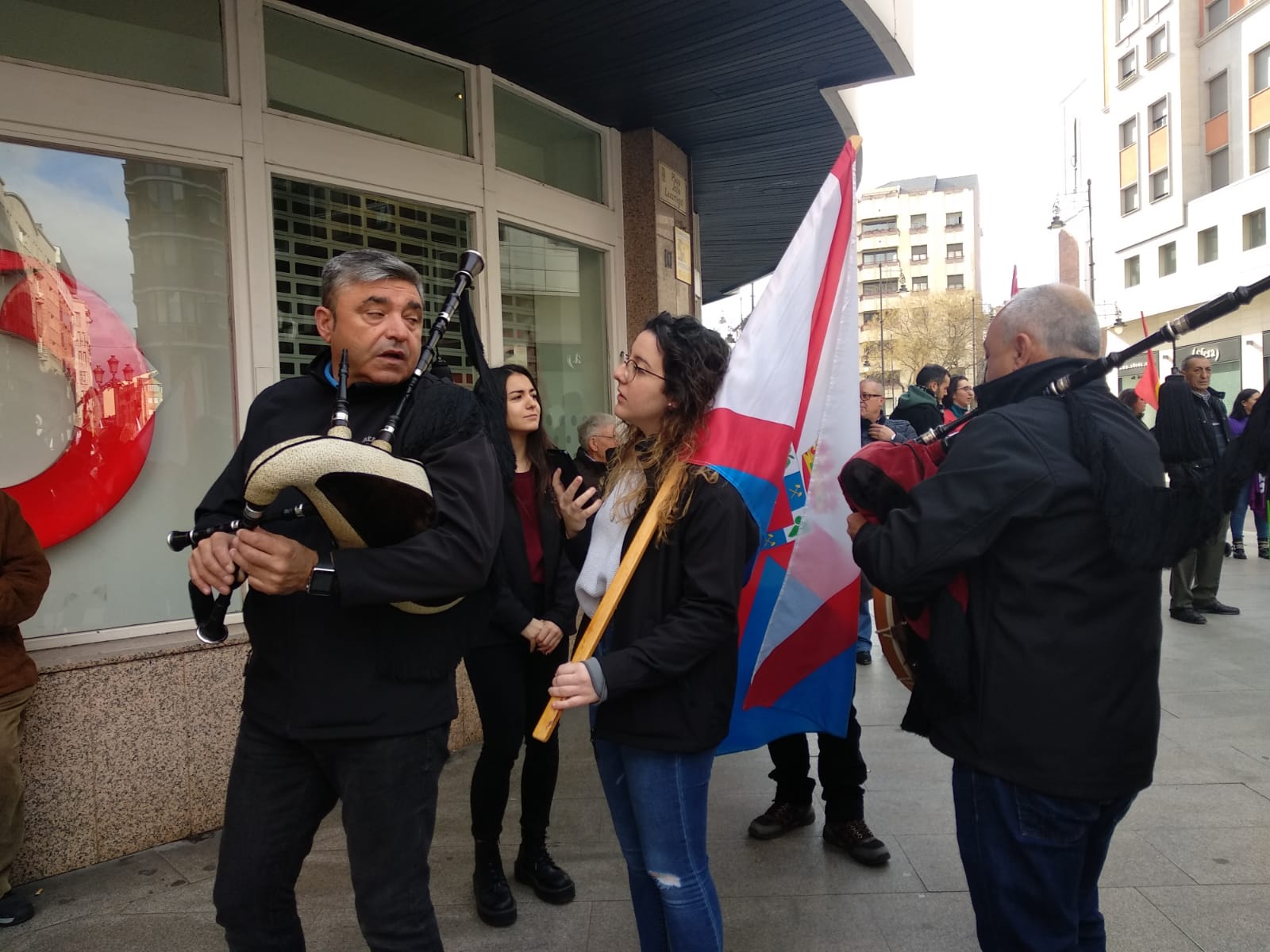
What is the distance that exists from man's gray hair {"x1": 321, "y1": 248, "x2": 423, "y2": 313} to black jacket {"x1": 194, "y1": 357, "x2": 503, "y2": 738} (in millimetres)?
250

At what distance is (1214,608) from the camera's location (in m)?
7.85

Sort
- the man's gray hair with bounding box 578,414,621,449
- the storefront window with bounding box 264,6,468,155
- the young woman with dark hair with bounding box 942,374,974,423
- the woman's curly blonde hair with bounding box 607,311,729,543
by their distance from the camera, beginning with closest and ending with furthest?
the woman's curly blonde hair with bounding box 607,311,729,543
the man's gray hair with bounding box 578,414,621,449
the storefront window with bounding box 264,6,468,155
the young woman with dark hair with bounding box 942,374,974,423

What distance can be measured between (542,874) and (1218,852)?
100 inches

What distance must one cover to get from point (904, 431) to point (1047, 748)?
457 centimetres

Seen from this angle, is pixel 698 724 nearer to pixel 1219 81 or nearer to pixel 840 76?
pixel 840 76

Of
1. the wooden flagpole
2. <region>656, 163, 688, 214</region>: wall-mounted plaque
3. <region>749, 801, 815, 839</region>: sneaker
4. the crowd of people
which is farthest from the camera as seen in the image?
<region>656, 163, 688, 214</region>: wall-mounted plaque

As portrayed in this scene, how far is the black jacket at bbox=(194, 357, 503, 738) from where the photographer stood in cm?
188

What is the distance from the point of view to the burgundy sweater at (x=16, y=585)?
3.26 metres

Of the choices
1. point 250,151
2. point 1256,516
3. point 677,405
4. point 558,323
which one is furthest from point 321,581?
point 1256,516

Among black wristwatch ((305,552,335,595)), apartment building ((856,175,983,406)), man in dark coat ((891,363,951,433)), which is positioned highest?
apartment building ((856,175,983,406))

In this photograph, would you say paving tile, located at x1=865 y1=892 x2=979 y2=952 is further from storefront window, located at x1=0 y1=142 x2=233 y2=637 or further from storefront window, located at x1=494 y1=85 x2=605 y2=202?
storefront window, located at x1=494 y1=85 x2=605 y2=202

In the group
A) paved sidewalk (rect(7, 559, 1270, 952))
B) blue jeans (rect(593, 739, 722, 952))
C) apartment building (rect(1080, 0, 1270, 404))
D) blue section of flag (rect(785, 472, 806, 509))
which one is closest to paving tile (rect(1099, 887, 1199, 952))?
paved sidewalk (rect(7, 559, 1270, 952))

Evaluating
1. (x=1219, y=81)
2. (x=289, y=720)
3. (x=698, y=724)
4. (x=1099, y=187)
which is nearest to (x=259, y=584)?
(x=289, y=720)

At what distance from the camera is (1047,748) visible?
1978 millimetres
